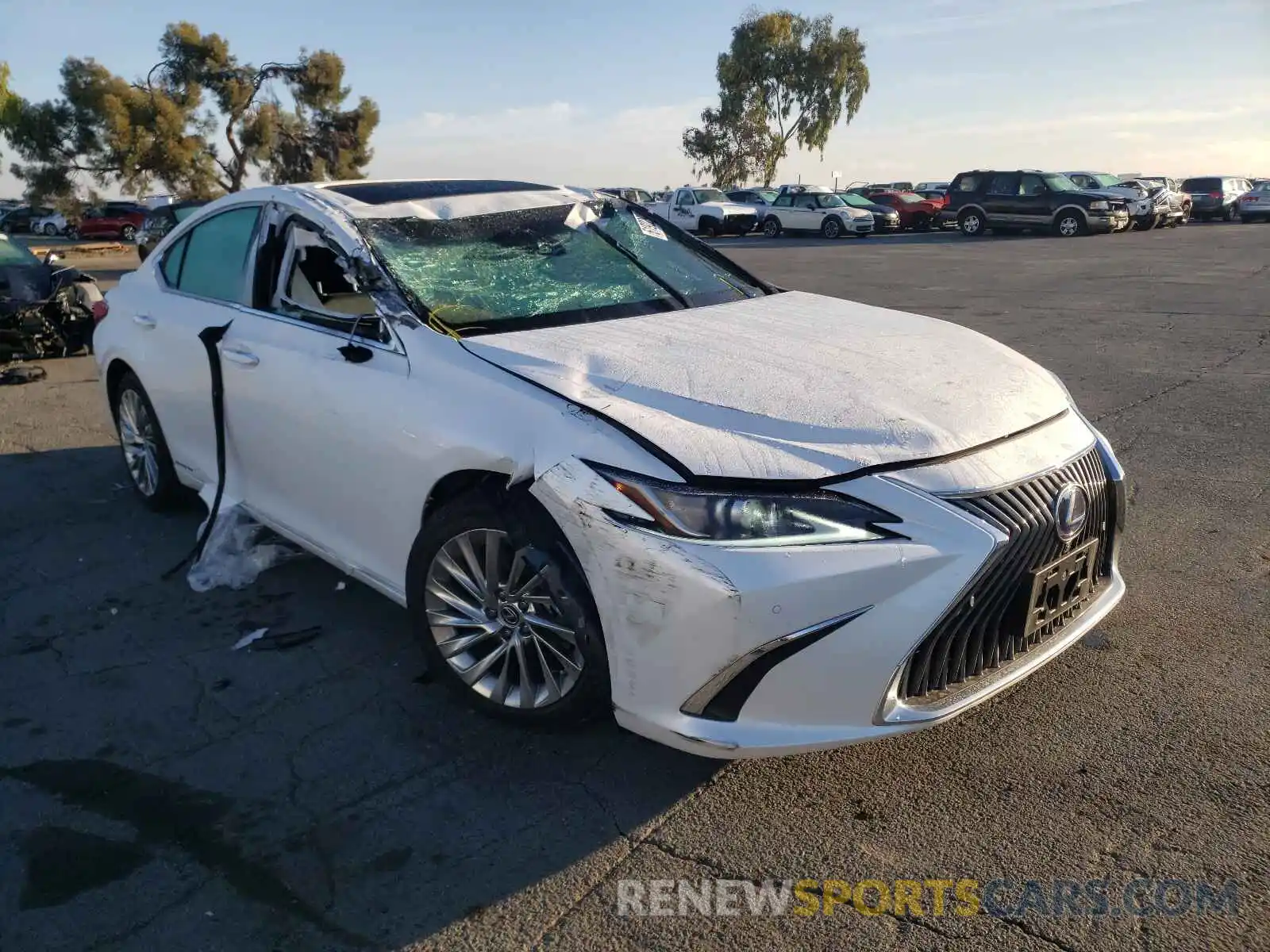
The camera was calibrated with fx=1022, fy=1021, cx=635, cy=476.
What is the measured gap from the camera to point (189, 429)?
4.69 metres

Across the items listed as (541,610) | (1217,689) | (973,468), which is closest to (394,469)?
(541,610)

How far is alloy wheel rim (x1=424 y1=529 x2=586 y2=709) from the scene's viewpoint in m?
2.98

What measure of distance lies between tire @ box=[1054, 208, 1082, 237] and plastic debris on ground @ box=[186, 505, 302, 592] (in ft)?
95.3

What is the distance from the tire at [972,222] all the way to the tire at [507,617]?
30.2 metres

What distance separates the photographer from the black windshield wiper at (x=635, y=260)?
162 inches

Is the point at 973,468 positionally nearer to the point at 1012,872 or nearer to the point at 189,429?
the point at 1012,872

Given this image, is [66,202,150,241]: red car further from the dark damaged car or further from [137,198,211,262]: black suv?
the dark damaged car

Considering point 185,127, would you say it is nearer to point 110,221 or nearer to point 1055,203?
point 110,221

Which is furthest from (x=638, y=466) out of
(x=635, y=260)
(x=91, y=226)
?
(x=91, y=226)

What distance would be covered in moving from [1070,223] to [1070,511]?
2932cm

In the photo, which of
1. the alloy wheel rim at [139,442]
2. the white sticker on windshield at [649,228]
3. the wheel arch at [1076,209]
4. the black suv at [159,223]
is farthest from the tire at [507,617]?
the wheel arch at [1076,209]

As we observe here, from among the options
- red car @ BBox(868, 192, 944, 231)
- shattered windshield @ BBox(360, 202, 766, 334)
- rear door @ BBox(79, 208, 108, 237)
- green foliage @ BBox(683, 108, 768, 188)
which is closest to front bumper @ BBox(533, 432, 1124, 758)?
shattered windshield @ BBox(360, 202, 766, 334)

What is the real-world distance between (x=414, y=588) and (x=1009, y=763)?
189cm

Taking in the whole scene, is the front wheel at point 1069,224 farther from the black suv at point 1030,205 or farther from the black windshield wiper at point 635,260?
the black windshield wiper at point 635,260
